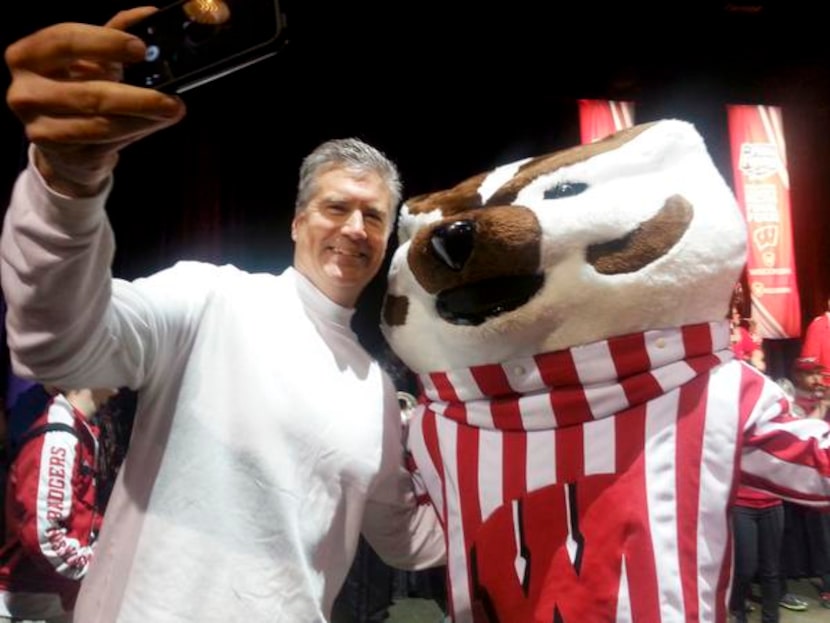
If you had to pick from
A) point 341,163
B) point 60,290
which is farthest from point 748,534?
point 60,290

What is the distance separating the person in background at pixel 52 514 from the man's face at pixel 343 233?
1062 millimetres

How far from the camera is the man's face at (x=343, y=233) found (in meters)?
1.42

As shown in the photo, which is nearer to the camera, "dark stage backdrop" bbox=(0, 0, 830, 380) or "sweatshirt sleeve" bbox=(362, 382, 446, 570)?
"sweatshirt sleeve" bbox=(362, 382, 446, 570)

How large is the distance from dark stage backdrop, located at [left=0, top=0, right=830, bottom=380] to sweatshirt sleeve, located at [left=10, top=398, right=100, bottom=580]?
109 inches

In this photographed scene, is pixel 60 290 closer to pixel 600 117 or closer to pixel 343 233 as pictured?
pixel 343 233

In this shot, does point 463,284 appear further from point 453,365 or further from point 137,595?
point 137,595

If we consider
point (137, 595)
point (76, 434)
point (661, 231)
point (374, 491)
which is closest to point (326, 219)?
point (374, 491)

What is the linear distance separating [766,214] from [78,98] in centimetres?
572

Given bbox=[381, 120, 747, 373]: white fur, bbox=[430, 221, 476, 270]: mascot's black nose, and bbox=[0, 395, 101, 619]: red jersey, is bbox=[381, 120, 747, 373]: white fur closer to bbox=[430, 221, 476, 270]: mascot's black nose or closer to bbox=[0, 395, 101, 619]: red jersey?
bbox=[430, 221, 476, 270]: mascot's black nose

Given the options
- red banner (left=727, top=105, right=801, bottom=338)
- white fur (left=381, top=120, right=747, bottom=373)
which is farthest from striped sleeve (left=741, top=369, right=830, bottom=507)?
red banner (left=727, top=105, right=801, bottom=338)

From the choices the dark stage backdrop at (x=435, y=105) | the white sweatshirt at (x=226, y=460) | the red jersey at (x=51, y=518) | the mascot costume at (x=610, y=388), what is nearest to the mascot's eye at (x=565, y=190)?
the mascot costume at (x=610, y=388)

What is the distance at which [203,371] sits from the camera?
118 centimetres

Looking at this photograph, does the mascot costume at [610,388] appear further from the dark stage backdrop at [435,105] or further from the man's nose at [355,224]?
the dark stage backdrop at [435,105]

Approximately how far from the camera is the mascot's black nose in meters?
1.16
